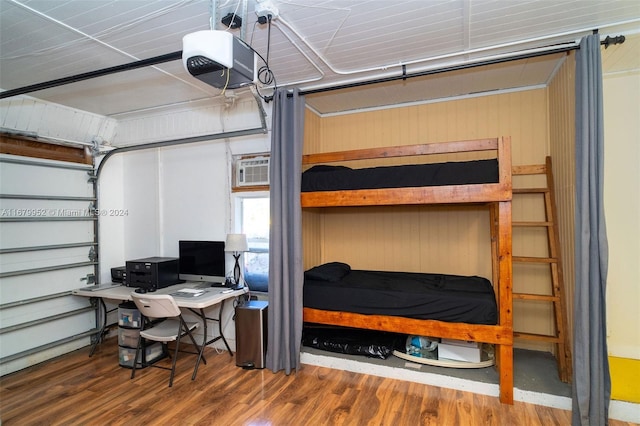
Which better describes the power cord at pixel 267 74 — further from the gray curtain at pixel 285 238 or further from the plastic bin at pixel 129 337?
the plastic bin at pixel 129 337

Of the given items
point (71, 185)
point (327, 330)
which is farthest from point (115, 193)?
point (327, 330)

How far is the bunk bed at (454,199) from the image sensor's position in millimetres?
2438

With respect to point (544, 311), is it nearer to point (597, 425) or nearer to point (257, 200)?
point (597, 425)

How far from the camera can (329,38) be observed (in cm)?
233

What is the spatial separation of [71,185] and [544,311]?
513cm

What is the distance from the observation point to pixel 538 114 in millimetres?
3141

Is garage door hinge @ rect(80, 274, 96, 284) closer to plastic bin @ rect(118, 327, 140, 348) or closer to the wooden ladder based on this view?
plastic bin @ rect(118, 327, 140, 348)

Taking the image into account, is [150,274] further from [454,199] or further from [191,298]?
[454,199]

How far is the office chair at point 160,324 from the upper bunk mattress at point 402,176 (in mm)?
1570

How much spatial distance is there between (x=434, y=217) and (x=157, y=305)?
281 cm

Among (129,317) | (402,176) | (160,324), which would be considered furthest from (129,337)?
(402,176)

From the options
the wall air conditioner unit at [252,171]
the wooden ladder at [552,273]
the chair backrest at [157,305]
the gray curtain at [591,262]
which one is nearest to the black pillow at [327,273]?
the wall air conditioner unit at [252,171]

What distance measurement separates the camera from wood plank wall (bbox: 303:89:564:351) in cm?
316

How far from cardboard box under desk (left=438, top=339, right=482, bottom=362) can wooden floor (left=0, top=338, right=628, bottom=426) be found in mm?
332
